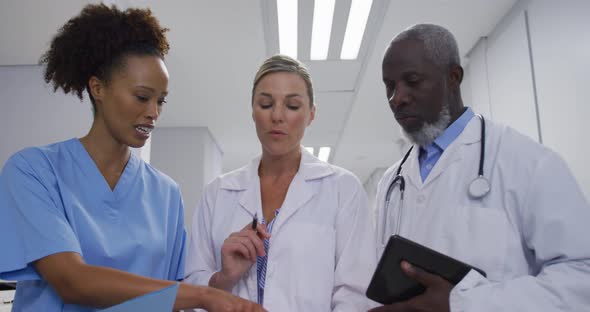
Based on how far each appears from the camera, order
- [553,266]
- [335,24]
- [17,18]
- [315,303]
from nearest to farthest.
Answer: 1. [553,266]
2. [315,303]
3. [17,18]
4. [335,24]

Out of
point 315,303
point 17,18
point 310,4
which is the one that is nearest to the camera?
point 315,303

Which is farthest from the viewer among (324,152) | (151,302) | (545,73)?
(324,152)

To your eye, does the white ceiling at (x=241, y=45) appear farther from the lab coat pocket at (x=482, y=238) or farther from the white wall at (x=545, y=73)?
the lab coat pocket at (x=482, y=238)

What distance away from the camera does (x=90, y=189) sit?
1223 millimetres

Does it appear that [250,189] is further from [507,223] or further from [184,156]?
[184,156]

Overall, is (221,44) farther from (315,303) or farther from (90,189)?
(315,303)

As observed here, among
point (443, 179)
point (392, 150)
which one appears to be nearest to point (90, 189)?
point (443, 179)

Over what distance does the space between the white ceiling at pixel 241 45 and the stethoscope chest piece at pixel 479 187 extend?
2.01 m

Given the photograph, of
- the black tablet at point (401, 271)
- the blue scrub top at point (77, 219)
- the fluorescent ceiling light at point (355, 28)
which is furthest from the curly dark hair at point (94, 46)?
the fluorescent ceiling light at point (355, 28)

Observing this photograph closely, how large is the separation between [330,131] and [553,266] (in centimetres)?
533

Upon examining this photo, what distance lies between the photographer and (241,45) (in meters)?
3.77

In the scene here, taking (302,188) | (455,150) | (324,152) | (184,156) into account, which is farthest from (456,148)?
(324,152)

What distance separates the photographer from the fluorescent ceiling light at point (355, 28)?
3051 mm

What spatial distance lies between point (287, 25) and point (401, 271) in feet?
8.62
